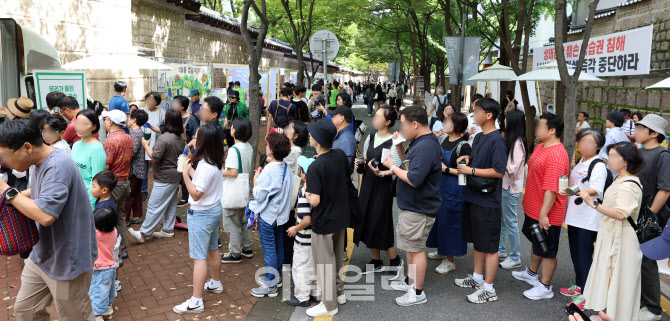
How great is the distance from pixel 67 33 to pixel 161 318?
788 cm

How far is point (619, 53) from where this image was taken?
11570 mm

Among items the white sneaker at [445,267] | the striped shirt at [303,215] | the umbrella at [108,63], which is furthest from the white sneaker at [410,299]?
the umbrella at [108,63]

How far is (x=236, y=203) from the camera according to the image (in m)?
5.45

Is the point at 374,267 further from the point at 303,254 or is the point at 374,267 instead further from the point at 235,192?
the point at 235,192

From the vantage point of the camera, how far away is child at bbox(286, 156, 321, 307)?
4541mm

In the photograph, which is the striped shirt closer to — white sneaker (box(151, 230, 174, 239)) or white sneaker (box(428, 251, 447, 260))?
white sneaker (box(428, 251, 447, 260))

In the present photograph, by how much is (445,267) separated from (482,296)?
2.80 feet

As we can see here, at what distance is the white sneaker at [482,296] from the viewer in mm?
4891

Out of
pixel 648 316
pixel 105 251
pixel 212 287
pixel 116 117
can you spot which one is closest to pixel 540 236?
pixel 648 316

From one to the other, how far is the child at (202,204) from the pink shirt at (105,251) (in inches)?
24.9

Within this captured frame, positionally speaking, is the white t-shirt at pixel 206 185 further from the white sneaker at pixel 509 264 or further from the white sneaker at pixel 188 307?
the white sneaker at pixel 509 264

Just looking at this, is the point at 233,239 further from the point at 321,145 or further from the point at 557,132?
the point at 557,132

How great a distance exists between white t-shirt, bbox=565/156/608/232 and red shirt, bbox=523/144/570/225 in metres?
0.10

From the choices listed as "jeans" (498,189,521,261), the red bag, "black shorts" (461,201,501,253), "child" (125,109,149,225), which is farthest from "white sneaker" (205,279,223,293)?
"jeans" (498,189,521,261)
